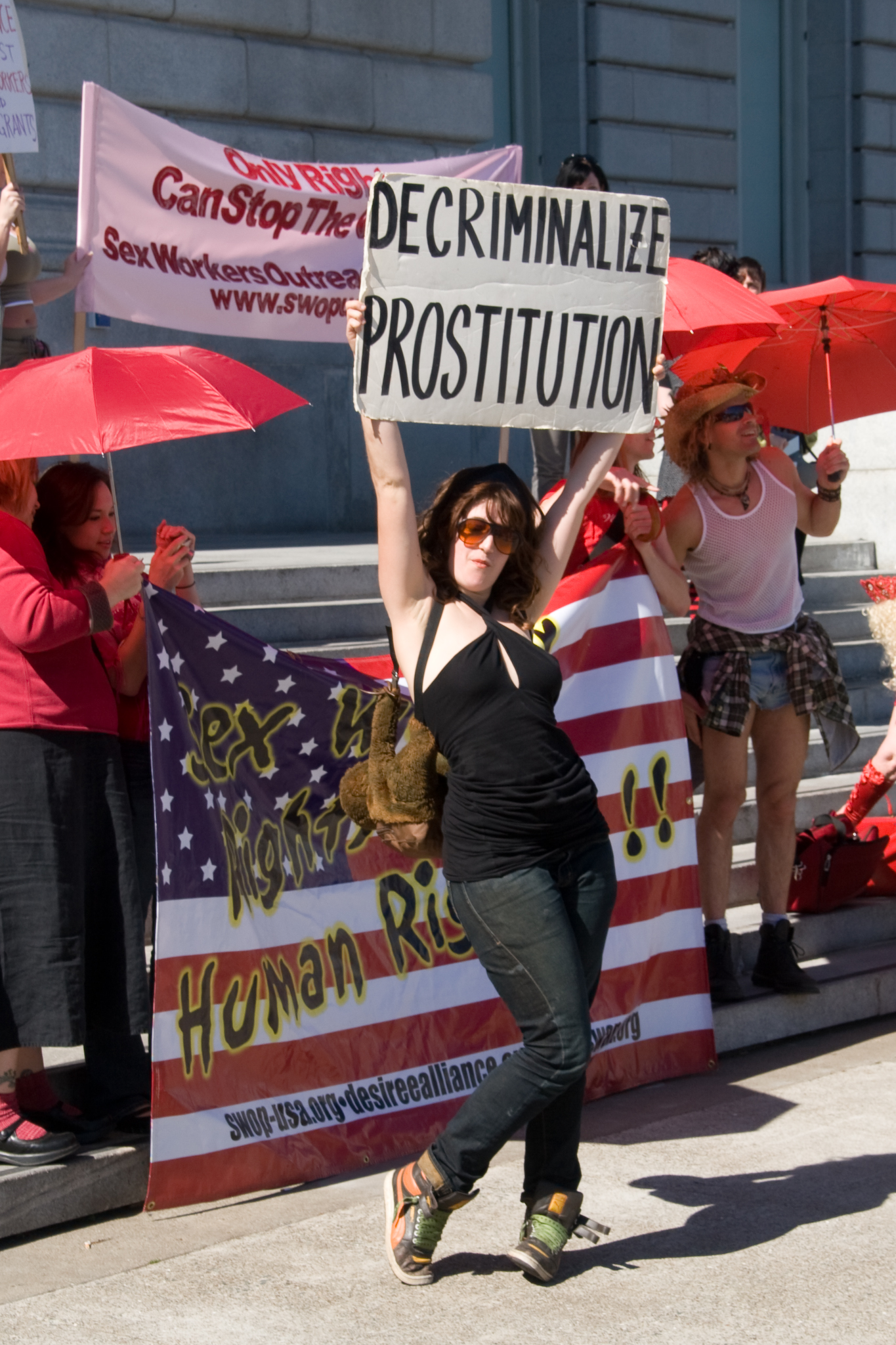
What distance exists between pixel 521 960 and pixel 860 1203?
128cm

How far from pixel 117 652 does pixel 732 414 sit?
2.22 metres

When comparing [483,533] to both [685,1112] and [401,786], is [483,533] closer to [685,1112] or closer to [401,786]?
[401,786]

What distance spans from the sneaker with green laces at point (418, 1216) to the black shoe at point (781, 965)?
7.19ft

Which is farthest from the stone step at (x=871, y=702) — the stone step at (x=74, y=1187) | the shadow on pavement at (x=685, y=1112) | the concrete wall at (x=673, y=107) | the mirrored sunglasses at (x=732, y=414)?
the concrete wall at (x=673, y=107)

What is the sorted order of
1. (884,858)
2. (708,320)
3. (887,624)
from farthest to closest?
(884,858)
(887,624)
(708,320)

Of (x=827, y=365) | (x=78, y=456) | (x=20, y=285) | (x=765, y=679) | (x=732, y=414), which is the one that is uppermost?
(x=20, y=285)

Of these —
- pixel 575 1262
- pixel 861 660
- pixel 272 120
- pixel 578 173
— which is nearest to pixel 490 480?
pixel 575 1262

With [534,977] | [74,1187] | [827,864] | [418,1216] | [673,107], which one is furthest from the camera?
[673,107]

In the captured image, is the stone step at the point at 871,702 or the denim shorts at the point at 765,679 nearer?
the denim shorts at the point at 765,679

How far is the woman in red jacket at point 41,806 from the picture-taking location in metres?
3.94

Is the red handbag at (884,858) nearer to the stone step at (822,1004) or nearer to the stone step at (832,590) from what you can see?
the stone step at (822,1004)

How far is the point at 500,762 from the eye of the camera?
11.7 ft

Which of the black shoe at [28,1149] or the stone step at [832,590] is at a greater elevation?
the stone step at [832,590]

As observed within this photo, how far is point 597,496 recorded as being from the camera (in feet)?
17.1
